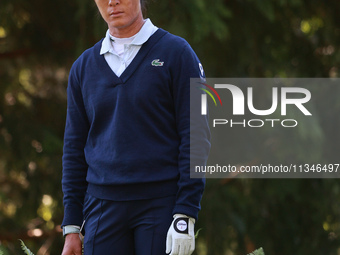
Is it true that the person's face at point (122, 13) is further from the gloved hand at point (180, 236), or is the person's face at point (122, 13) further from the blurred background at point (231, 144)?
the blurred background at point (231, 144)

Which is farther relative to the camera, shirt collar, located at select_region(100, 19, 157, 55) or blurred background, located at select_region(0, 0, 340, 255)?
blurred background, located at select_region(0, 0, 340, 255)

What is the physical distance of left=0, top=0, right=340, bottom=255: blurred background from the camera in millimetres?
6094

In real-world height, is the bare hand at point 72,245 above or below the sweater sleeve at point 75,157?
below

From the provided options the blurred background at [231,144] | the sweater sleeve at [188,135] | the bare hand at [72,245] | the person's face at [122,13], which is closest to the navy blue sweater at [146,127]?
the sweater sleeve at [188,135]

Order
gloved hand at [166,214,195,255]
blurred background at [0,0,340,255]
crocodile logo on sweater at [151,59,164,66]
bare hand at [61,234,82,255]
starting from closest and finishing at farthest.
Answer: gloved hand at [166,214,195,255], crocodile logo on sweater at [151,59,164,66], bare hand at [61,234,82,255], blurred background at [0,0,340,255]

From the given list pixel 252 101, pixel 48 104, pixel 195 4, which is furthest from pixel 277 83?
pixel 48 104

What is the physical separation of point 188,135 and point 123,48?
428mm

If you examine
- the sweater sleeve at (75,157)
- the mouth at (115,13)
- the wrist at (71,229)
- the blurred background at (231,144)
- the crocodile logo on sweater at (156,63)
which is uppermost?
the blurred background at (231,144)

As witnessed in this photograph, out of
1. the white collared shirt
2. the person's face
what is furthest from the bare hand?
the person's face

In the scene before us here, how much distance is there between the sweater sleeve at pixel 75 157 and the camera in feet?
8.08

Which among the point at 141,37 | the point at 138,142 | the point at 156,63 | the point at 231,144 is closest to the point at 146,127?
the point at 138,142

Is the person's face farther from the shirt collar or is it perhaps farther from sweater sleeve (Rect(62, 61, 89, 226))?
sweater sleeve (Rect(62, 61, 89, 226))

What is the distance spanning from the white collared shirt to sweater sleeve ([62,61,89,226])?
0.18 metres

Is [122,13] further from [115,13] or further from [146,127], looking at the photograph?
[146,127]
